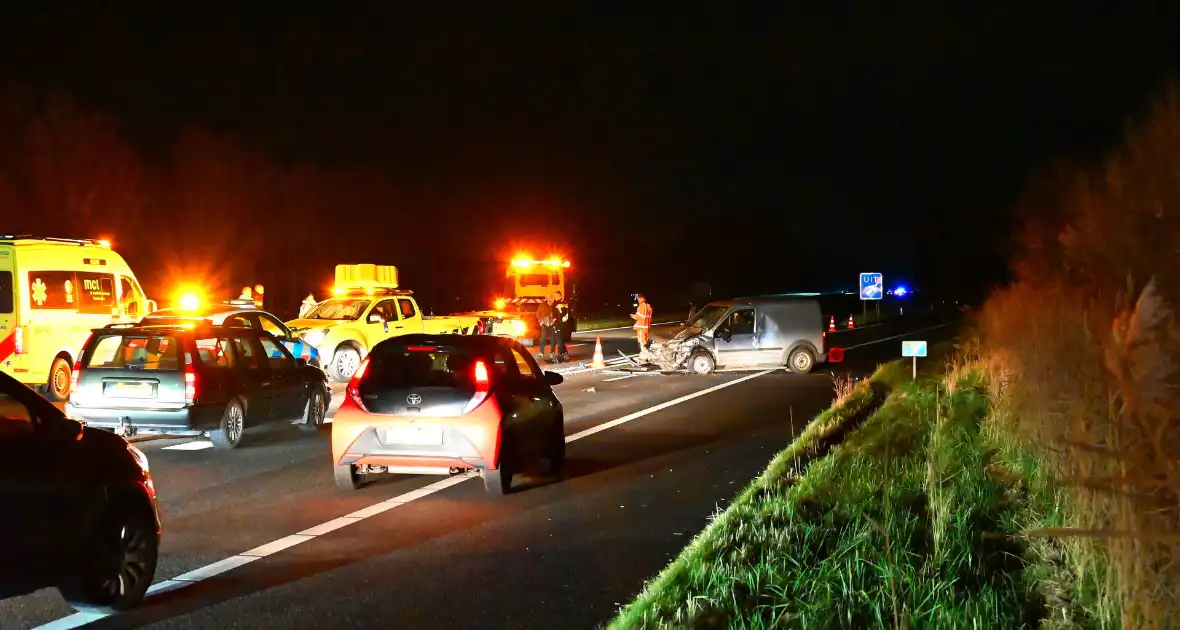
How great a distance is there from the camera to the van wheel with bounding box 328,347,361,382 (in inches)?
887

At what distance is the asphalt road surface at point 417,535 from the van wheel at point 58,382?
5.05m

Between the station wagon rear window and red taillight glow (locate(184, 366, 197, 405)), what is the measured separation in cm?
15

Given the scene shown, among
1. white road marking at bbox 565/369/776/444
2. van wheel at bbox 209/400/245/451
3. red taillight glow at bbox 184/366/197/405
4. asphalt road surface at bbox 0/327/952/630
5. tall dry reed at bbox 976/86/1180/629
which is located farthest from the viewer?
white road marking at bbox 565/369/776/444

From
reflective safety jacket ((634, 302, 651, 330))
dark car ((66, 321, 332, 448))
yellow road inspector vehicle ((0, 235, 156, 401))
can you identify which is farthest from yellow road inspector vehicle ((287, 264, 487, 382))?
dark car ((66, 321, 332, 448))

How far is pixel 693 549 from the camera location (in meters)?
7.35

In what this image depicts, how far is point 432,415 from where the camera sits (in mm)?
9922

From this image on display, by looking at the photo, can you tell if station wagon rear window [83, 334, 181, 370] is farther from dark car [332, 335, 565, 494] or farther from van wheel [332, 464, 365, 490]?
dark car [332, 335, 565, 494]

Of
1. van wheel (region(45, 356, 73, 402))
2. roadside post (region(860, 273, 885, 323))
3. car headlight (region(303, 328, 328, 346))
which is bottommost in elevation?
van wheel (region(45, 356, 73, 402))

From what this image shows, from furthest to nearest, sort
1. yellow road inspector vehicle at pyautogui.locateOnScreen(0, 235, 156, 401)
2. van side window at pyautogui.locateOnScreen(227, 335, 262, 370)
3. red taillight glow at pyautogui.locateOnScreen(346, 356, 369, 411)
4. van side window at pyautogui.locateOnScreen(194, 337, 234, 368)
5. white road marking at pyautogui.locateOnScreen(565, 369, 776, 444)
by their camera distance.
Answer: yellow road inspector vehicle at pyautogui.locateOnScreen(0, 235, 156, 401)
white road marking at pyautogui.locateOnScreen(565, 369, 776, 444)
van side window at pyautogui.locateOnScreen(227, 335, 262, 370)
van side window at pyautogui.locateOnScreen(194, 337, 234, 368)
red taillight glow at pyautogui.locateOnScreen(346, 356, 369, 411)

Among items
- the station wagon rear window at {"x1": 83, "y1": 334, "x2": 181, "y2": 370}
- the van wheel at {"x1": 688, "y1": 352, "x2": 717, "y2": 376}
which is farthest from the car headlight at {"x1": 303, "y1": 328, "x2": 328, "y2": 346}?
the station wagon rear window at {"x1": 83, "y1": 334, "x2": 181, "y2": 370}

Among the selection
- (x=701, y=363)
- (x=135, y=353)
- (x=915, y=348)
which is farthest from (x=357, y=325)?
(x=915, y=348)

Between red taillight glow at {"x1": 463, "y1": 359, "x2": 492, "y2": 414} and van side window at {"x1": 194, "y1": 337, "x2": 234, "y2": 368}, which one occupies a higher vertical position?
van side window at {"x1": 194, "y1": 337, "x2": 234, "y2": 368}

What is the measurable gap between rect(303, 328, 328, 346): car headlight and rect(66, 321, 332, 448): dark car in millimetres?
8316

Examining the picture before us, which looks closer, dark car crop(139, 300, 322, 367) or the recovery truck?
dark car crop(139, 300, 322, 367)
